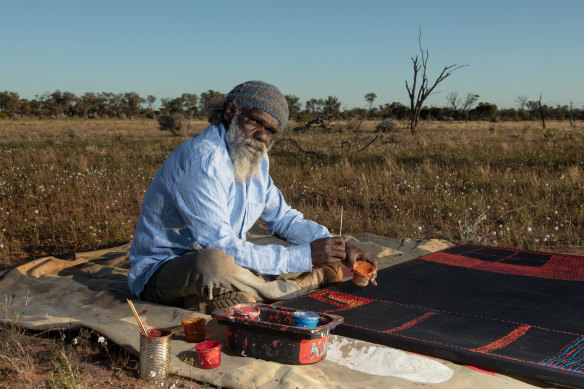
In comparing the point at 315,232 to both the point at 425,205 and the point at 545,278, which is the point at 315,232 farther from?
the point at 425,205

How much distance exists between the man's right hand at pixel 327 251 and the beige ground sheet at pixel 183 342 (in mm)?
592

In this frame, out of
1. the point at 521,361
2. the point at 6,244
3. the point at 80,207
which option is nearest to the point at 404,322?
the point at 521,361

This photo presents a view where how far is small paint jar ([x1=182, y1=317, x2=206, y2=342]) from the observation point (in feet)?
9.83

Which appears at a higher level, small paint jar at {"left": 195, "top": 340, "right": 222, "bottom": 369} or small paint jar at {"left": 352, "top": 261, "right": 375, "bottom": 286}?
small paint jar at {"left": 352, "top": 261, "right": 375, "bottom": 286}

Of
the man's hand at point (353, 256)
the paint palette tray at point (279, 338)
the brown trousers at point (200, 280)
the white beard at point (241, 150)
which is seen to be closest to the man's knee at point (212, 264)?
the brown trousers at point (200, 280)

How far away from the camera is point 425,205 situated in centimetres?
714

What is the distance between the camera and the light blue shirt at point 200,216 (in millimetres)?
3283

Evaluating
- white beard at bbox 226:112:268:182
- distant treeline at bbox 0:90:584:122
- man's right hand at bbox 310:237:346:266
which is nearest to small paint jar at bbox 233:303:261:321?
man's right hand at bbox 310:237:346:266

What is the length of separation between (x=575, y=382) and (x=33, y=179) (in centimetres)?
841

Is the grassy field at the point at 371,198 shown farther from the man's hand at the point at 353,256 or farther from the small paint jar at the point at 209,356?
the small paint jar at the point at 209,356

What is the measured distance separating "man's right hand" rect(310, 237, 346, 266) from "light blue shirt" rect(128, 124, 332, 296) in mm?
61

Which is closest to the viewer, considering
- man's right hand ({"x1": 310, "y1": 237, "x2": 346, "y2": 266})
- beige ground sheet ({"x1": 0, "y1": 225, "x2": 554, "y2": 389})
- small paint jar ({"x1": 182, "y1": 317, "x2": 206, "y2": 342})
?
beige ground sheet ({"x1": 0, "y1": 225, "x2": 554, "y2": 389})

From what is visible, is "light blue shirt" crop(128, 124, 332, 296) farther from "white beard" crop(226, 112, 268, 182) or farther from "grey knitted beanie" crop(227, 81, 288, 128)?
"grey knitted beanie" crop(227, 81, 288, 128)

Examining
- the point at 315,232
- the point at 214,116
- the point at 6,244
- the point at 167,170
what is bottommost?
the point at 6,244
